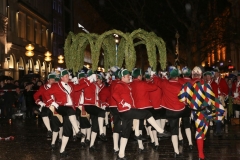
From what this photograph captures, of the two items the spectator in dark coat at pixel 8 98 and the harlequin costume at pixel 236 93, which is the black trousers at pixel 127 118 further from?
the spectator in dark coat at pixel 8 98

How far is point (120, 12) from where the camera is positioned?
36938 millimetres

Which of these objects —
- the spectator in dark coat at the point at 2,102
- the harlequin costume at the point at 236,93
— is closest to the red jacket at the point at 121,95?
the harlequin costume at the point at 236,93

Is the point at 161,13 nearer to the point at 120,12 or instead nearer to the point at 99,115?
the point at 120,12

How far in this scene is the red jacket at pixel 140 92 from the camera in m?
12.5

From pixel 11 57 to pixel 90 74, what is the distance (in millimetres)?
27362

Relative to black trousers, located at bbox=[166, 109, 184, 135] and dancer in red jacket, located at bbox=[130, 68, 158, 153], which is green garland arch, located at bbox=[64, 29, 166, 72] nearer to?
dancer in red jacket, located at bbox=[130, 68, 158, 153]

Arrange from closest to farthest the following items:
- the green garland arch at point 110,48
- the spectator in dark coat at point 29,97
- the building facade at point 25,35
Answer: the green garland arch at point 110,48 → the spectator in dark coat at point 29,97 → the building facade at point 25,35

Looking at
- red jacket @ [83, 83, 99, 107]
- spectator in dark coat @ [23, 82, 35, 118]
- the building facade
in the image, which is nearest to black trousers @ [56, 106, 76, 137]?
red jacket @ [83, 83, 99, 107]

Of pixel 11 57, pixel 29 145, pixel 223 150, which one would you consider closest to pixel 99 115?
pixel 29 145

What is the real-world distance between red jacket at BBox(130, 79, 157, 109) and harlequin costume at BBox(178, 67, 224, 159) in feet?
3.46

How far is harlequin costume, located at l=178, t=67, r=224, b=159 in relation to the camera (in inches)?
454

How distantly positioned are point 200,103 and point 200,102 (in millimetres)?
23

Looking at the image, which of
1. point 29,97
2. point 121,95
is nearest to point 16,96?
point 29,97

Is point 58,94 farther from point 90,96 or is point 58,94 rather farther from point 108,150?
point 108,150
